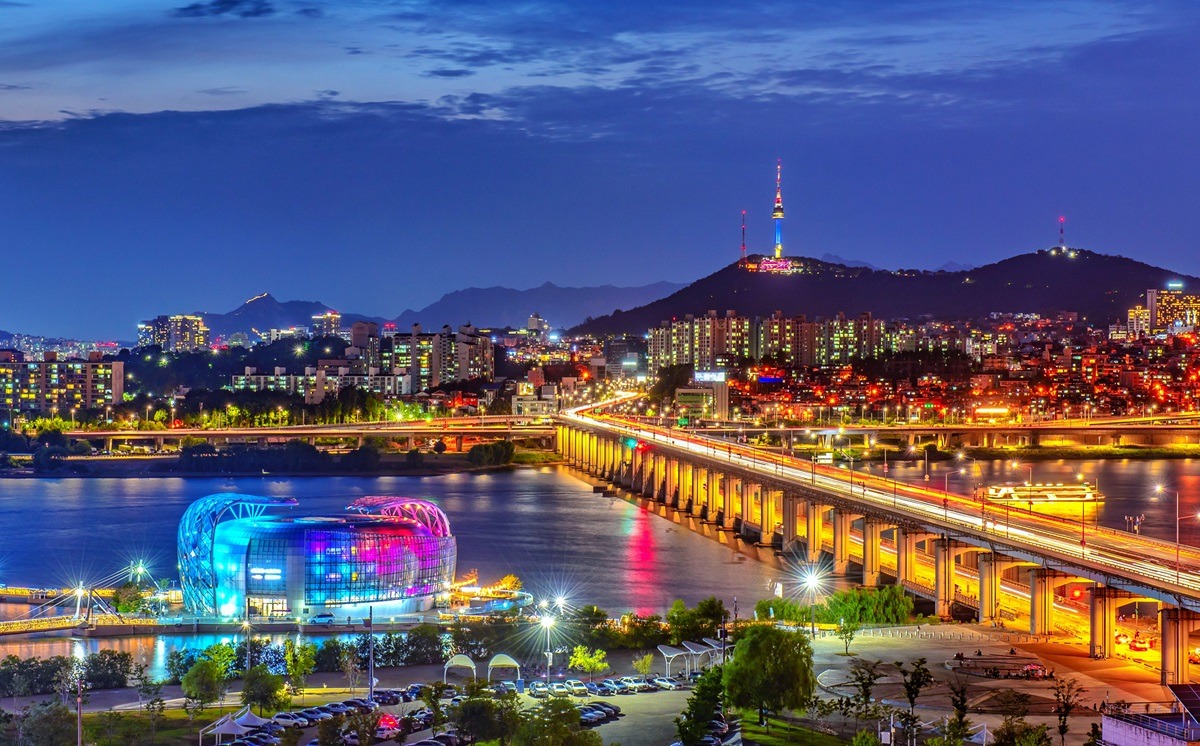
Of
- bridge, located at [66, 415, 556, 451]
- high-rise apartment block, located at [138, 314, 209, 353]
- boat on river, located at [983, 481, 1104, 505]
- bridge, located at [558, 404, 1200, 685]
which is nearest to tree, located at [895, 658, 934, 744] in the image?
bridge, located at [558, 404, 1200, 685]

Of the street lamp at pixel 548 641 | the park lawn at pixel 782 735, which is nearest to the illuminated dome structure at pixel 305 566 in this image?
the street lamp at pixel 548 641

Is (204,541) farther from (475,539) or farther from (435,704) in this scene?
(475,539)

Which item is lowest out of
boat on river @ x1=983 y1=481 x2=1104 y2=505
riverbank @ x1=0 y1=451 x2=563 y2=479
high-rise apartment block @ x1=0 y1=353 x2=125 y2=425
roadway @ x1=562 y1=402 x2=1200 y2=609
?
riverbank @ x1=0 y1=451 x2=563 y2=479

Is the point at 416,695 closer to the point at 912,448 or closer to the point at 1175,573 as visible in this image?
the point at 1175,573

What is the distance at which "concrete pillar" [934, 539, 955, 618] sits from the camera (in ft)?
58.8

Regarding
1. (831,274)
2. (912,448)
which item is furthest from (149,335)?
(912,448)

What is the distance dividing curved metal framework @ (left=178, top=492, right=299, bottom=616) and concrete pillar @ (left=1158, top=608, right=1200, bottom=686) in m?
10.3

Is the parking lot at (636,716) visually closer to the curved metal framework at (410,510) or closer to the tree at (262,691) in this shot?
the tree at (262,691)

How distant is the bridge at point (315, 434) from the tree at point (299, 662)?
3247cm

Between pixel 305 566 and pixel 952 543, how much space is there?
291 inches

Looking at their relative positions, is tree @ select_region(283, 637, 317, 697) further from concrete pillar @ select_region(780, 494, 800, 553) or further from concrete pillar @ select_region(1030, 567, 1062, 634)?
concrete pillar @ select_region(780, 494, 800, 553)

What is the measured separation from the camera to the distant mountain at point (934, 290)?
408 ft

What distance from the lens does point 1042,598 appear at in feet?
52.5

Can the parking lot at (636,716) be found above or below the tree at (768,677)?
below
